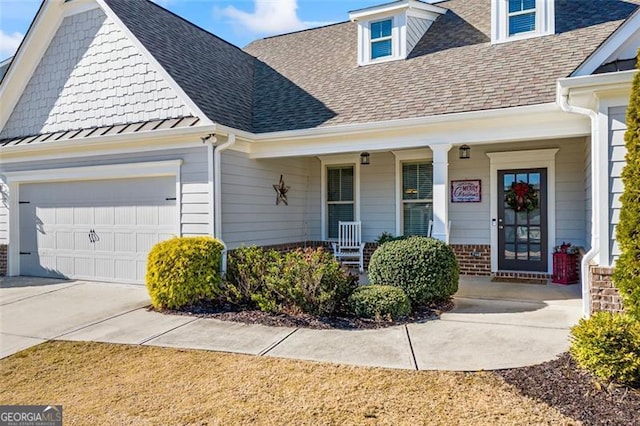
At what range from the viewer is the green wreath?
8.55 metres

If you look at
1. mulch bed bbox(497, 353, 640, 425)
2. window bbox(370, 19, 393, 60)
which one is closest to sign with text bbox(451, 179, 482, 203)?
window bbox(370, 19, 393, 60)

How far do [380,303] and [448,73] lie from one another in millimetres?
4852

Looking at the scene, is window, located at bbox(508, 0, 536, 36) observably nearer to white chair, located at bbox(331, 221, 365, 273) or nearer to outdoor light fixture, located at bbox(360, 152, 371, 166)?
outdoor light fixture, located at bbox(360, 152, 371, 166)

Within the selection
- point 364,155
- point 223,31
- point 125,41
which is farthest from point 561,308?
point 223,31

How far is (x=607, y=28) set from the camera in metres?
7.76

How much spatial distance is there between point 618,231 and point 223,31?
37.9ft

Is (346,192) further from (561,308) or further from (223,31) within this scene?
(223,31)

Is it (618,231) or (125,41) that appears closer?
(618,231)

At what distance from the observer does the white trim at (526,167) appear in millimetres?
8367

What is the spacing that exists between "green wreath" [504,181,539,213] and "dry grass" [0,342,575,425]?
5581 millimetres

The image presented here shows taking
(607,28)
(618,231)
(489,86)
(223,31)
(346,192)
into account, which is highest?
(223,31)

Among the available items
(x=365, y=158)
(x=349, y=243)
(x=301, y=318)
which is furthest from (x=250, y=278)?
(x=365, y=158)

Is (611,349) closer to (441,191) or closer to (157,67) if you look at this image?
(441,191)

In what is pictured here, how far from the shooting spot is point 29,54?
9.60 metres
